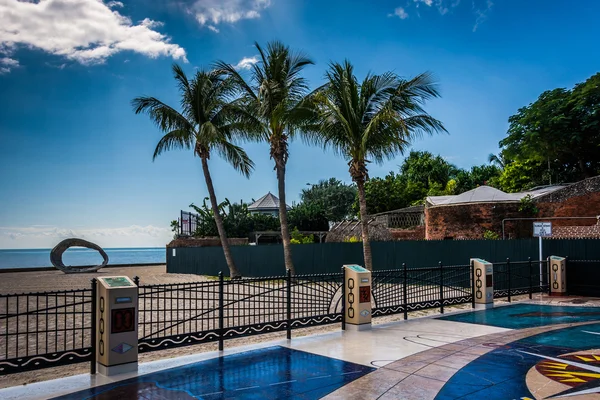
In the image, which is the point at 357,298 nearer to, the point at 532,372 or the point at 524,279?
the point at 532,372

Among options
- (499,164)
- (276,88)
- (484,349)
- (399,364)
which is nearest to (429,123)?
(276,88)

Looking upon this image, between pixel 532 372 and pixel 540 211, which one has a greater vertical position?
pixel 540 211

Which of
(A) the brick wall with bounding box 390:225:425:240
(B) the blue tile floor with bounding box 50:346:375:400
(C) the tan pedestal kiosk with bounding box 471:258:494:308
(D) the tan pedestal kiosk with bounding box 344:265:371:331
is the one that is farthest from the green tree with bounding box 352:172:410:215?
(B) the blue tile floor with bounding box 50:346:375:400

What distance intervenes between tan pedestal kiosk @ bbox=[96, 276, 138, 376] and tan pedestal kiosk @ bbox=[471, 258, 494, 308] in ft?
30.1

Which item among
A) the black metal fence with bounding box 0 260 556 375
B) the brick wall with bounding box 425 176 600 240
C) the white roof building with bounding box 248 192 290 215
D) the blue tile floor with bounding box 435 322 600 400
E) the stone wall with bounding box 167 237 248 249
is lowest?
the blue tile floor with bounding box 435 322 600 400

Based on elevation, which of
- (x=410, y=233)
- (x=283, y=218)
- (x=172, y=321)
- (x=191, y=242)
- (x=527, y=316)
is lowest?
(x=527, y=316)

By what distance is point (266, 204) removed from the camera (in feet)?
185

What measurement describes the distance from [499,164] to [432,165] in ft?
31.6

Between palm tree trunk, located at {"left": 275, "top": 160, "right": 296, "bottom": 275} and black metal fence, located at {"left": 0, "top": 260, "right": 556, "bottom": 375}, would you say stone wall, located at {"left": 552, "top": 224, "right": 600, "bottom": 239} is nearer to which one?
black metal fence, located at {"left": 0, "top": 260, "right": 556, "bottom": 375}

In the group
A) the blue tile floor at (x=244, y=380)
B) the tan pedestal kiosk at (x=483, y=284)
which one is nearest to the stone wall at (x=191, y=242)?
the tan pedestal kiosk at (x=483, y=284)

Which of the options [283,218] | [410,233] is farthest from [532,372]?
[410,233]

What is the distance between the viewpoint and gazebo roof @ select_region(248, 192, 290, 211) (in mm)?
55562

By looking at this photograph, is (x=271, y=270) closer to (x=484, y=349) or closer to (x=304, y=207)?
(x=484, y=349)

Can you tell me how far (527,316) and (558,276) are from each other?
4976mm
